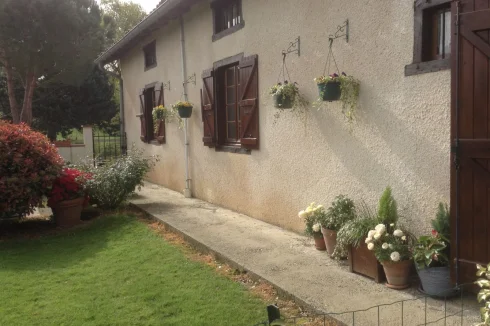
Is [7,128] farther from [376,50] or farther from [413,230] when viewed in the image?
[413,230]

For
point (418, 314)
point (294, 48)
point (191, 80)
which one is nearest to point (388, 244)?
point (418, 314)

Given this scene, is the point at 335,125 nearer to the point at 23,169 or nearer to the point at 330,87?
the point at 330,87

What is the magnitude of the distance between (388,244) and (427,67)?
1.60 meters

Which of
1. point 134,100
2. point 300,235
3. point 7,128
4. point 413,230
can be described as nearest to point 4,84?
point 134,100

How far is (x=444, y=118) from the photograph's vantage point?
382 cm

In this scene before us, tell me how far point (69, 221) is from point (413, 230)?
5.61 metres

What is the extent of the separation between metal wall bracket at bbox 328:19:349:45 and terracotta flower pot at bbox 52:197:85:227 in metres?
4.94

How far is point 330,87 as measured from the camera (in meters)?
4.80

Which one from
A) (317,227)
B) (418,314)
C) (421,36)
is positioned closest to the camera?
(418,314)

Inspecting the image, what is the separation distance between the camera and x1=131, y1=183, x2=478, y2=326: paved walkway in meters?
3.38

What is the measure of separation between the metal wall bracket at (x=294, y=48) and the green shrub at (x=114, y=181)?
3.71m

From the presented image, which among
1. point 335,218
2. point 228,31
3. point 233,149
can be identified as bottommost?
point 335,218

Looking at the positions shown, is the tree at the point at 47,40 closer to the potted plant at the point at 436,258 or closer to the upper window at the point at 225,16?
the upper window at the point at 225,16

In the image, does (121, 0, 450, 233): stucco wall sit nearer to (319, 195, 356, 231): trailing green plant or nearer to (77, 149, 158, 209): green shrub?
(319, 195, 356, 231): trailing green plant
